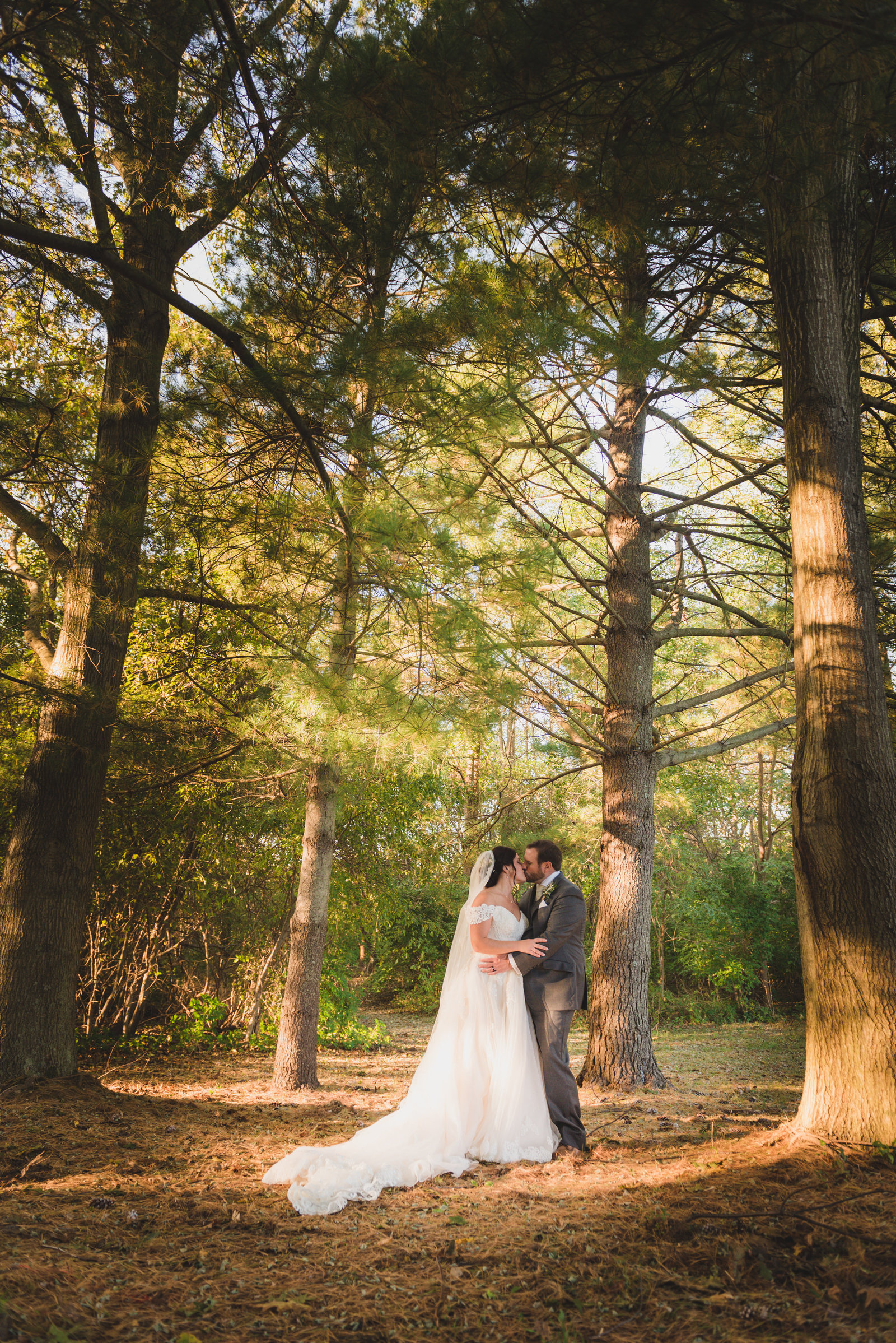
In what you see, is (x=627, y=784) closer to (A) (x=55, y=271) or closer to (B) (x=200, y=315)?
(B) (x=200, y=315)

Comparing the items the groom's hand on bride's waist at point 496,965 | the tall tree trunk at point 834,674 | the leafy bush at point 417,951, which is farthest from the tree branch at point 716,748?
the leafy bush at point 417,951

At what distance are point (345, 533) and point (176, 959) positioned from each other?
16.4 ft

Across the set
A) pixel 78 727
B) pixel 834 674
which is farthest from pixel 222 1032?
pixel 834 674

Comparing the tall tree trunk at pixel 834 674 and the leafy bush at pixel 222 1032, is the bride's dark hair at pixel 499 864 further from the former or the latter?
the leafy bush at pixel 222 1032

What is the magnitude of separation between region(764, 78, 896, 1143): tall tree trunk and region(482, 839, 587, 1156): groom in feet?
4.51

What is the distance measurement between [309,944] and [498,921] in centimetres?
220

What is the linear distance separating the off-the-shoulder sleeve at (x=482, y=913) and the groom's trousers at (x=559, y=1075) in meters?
0.56

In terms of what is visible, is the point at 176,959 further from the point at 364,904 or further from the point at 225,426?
the point at 225,426

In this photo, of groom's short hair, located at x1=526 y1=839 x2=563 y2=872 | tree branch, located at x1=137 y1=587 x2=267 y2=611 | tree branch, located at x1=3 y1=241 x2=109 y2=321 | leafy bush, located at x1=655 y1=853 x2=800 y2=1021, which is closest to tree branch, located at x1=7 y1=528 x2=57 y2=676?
tree branch, located at x1=137 y1=587 x2=267 y2=611

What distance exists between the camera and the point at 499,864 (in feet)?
16.6

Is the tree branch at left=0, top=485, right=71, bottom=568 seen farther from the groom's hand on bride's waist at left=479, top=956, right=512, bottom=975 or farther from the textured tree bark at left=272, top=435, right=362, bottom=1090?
the groom's hand on bride's waist at left=479, top=956, right=512, bottom=975

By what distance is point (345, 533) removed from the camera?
15.7 ft

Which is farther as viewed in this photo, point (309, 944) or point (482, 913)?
point (309, 944)

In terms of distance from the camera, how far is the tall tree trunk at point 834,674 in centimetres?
327
